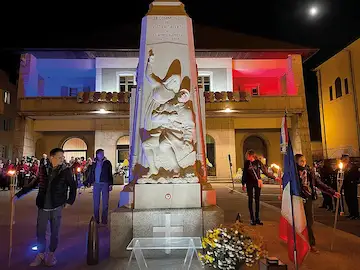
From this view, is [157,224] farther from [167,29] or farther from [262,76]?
[262,76]

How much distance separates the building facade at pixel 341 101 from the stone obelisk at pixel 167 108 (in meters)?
22.5

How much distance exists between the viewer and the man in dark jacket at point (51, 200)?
16.4ft

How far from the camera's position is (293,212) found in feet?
14.0

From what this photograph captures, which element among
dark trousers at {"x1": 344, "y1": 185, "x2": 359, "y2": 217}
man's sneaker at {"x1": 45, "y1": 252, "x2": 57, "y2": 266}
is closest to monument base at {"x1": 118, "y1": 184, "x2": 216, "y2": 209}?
man's sneaker at {"x1": 45, "y1": 252, "x2": 57, "y2": 266}

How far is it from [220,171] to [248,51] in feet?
32.9

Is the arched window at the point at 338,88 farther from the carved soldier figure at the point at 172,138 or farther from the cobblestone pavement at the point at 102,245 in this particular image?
the carved soldier figure at the point at 172,138

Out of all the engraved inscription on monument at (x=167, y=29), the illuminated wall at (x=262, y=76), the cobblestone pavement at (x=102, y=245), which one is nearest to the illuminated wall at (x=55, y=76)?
the illuminated wall at (x=262, y=76)

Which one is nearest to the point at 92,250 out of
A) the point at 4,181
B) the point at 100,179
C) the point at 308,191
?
the point at 100,179

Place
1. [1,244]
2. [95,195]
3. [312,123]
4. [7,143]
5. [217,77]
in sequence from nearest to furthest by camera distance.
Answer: [1,244] < [95,195] < [217,77] < [7,143] < [312,123]

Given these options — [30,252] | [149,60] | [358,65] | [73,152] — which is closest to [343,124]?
[358,65]

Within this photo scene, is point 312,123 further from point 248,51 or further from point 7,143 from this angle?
point 7,143

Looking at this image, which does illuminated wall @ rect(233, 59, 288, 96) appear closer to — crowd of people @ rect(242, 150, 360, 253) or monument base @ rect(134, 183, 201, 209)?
crowd of people @ rect(242, 150, 360, 253)

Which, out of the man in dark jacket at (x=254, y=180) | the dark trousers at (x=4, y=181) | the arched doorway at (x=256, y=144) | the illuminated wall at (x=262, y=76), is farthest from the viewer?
the arched doorway at (x=256, y=144)

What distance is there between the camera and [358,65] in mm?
23984
